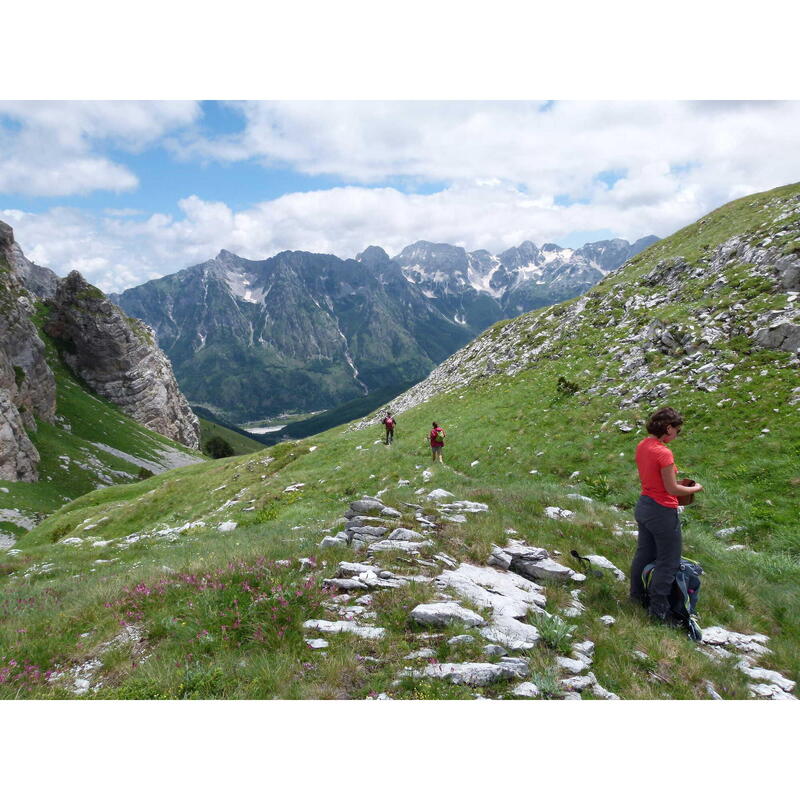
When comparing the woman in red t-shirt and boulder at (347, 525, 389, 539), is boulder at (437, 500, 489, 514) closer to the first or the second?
boulder at (347, 525, 389, 539)

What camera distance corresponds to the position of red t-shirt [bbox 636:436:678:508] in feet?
25.7

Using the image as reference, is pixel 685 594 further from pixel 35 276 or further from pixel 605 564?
pixel 35 276

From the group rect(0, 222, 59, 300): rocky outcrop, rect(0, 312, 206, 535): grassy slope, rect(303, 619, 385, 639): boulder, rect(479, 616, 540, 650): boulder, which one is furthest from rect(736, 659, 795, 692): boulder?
rect(0, 222, 59, 300): rocky outcrop

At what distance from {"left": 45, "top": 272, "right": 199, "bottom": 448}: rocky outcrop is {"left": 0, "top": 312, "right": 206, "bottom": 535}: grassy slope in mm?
4357

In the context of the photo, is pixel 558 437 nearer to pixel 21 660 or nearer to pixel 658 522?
pixel 658 522

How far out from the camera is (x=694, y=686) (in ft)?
19.3

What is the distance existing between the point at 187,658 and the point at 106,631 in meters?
2.03

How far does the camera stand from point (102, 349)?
144 metres

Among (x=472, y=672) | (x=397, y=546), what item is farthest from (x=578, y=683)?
(x=397, y=546)

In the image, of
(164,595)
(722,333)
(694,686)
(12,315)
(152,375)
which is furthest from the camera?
(152,375)

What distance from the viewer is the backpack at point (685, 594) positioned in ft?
25.2

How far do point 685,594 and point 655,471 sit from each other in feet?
7.70

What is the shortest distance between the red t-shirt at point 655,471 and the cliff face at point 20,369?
302 feet

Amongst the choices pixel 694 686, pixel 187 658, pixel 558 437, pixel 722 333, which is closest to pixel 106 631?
pixel 187 658
